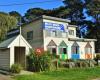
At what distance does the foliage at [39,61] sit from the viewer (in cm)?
3014

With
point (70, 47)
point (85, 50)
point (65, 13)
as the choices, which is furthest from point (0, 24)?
point (65, 13)

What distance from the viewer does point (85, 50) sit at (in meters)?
53.0

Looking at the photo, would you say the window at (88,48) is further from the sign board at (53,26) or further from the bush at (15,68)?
the bush at (15,68)

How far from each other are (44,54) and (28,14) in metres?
50.9

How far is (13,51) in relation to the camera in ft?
101

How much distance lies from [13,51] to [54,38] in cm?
1762

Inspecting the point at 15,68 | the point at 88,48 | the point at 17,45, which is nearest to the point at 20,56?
the point at 17,45

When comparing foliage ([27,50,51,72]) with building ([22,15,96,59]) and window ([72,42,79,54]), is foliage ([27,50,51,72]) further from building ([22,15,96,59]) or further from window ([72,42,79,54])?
window ([72,42,79,54])

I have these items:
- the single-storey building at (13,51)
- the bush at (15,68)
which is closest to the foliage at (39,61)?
the single-storey building at (13,51)

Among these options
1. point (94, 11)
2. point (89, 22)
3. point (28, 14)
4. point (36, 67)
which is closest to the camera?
point (36, 67)

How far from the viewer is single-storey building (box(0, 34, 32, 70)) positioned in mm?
30469

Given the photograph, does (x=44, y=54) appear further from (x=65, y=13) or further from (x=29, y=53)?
(x=65, y=13)

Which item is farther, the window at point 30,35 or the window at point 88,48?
the window at point 88,48

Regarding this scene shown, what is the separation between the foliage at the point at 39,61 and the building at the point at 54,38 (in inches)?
564
